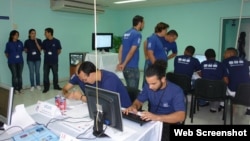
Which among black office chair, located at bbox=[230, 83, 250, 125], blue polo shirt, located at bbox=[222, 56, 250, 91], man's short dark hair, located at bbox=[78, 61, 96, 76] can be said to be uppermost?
man's short dark hair, located at bbox=[78, 61, 96, 76]

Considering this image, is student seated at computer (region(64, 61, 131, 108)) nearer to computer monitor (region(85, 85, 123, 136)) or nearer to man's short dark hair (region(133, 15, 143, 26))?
computer monitor (region(85, 85, 123, 136))

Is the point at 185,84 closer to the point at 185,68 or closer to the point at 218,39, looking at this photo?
the point at 185,68

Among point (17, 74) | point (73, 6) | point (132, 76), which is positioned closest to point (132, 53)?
point (132, 76)

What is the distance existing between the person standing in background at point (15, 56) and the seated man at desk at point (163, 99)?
12.5 ft

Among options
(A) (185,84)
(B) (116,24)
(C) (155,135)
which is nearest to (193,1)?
(B) (116,24)

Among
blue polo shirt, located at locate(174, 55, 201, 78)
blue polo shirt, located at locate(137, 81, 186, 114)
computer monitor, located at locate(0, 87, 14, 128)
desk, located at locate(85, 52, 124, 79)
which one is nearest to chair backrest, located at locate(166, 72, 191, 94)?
blue polo shirt, located at locate(174, 55, 201, 78)

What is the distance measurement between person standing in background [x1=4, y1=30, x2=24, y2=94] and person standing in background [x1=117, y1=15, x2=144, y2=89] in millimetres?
2794

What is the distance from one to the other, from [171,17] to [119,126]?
6118 mm

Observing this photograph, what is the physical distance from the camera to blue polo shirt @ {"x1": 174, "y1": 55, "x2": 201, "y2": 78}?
3713 mm

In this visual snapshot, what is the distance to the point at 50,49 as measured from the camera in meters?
5.17

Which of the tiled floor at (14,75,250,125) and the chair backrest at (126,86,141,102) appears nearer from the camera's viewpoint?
the chair backrest at (126,86,141,102)

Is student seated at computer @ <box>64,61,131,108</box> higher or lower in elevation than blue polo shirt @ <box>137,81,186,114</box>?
higher

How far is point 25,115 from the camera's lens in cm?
178

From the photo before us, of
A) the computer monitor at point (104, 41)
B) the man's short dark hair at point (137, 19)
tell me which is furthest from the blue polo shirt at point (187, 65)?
the computer monitor at point (104, 41)
